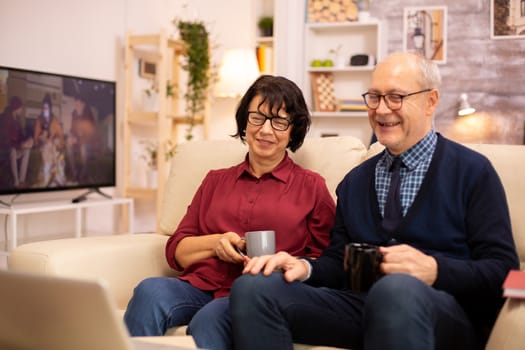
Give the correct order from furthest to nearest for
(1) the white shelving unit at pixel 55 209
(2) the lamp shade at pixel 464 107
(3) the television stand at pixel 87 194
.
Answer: (2) the lamp shade at pixel 464 107
(3) the television stand at pixel 87 194
(1) the white shelving unit at pixel 55 209

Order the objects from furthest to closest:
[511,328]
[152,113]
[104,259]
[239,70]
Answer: [239,70] → [152,113] → [104,259] → [511,328]

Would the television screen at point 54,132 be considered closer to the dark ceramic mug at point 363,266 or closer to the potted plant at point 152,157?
the potted plant at point 152,157

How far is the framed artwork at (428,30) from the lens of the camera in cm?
534

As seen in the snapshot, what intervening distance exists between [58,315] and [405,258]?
0.76 m

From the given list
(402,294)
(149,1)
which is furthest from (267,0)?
(402,294)

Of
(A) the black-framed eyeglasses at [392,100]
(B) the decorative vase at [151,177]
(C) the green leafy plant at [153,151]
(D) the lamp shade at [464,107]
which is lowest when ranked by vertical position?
(B) the decorative vase at [151,177]

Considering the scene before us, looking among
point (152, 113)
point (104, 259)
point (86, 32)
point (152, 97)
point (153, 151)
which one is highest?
point (86, 32)

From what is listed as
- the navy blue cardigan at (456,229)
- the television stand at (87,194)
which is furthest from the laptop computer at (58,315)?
the television stand at (87,194)

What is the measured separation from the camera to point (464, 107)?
5164 mm

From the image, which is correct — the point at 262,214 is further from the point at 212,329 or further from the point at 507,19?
the point at 507,19

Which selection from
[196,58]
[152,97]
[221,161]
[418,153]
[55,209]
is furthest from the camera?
[152,97]

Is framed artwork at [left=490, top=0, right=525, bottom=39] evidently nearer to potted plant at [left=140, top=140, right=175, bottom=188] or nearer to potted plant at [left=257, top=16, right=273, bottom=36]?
potted plant at [left=257, top=16, right=273, bottom=36]

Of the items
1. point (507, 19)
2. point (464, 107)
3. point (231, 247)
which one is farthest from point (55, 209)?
point (507, 19)

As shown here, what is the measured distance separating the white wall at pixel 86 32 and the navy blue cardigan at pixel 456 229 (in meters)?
2.87
